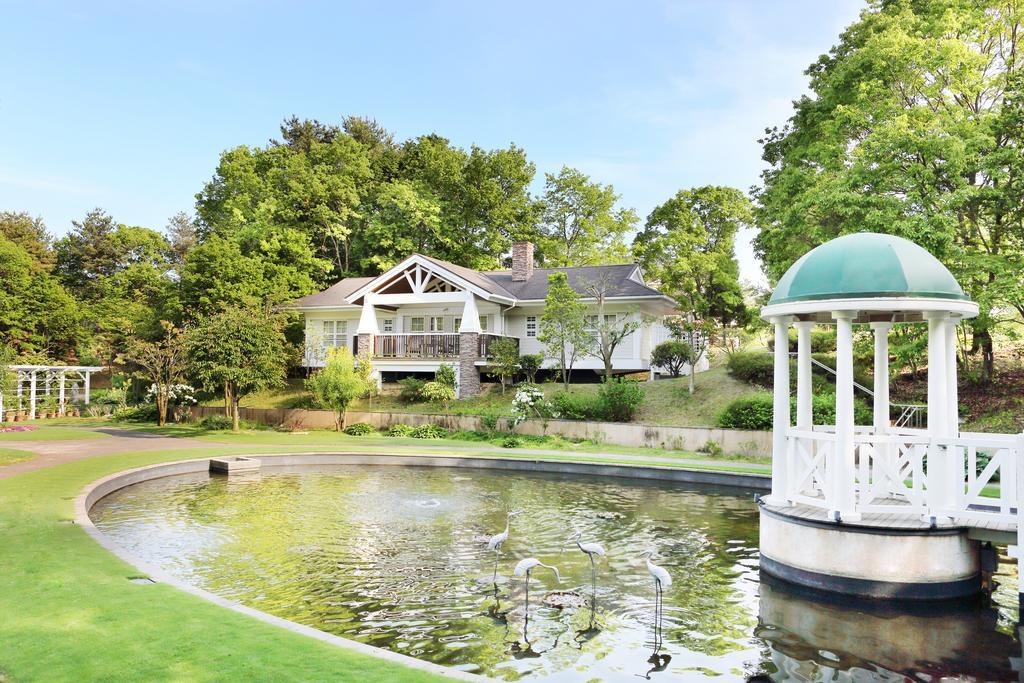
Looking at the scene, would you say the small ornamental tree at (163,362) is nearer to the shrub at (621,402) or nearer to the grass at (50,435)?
the grass at (50,435)

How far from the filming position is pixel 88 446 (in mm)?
22516

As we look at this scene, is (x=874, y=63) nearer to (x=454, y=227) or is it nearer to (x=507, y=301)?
(x=507, y=301)

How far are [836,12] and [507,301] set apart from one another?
64.7ft

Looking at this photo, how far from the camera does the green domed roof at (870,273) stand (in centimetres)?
966

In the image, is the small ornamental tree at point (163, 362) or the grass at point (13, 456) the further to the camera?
the small ornamental tree at point (163, 362)

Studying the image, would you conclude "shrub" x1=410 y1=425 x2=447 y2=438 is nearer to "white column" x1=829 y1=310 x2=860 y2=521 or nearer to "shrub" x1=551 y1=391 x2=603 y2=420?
"shrub" x1=551 y1=391 x2=603 y2=420

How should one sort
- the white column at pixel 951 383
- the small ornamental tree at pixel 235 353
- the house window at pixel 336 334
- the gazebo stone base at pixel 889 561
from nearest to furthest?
the gazebo stone base at pixel 889 561, the white column at pixel 951 383, the small ornamental tree at pixel 235 353, the house window at pixel 336 334

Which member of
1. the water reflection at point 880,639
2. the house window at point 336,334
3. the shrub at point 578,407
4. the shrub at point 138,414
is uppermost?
the house window at point 336,334

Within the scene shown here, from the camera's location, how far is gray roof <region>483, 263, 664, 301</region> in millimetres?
32312

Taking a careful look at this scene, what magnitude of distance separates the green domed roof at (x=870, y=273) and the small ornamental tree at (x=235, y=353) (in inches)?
910

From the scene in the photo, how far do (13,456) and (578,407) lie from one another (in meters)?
18.7

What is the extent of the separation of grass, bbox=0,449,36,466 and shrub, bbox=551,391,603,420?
1743 centimetres

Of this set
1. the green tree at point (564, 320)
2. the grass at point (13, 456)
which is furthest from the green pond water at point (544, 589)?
A: the green tree at point (564, 320)

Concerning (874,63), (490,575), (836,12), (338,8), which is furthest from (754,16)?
(490,575)
